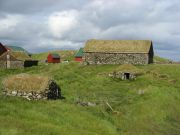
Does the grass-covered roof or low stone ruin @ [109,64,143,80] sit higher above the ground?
the grass-covered roof

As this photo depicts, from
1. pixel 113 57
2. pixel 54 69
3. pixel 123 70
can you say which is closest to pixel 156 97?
pixel 123 70

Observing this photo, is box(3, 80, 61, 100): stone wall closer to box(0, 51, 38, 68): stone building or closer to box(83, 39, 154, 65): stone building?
box(83, 39, 154, 65): stone building

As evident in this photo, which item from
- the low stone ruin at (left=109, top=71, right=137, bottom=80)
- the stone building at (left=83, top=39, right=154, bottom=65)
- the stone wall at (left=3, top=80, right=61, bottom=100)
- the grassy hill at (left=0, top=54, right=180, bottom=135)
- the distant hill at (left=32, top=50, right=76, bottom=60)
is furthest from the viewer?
the distant hill at (left=32, top=50, right=76, bottom=60)

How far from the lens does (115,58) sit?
93.1 metres

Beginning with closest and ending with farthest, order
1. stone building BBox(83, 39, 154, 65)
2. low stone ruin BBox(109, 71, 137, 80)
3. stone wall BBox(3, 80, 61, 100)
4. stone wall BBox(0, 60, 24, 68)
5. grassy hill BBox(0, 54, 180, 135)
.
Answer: grassy hill BBox(0, 54, 180, 135) < stone wall BBox(3, 80, 61, 100) < low stone ruin BBox(109, 71, 137, 80) < stone building BBox(83, 39, 154, 65) < stone wall BBox(0, 60, 24, 68)

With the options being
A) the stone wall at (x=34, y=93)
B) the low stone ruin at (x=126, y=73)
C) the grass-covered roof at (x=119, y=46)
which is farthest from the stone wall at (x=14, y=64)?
the stone wall at (x=34, y=93)

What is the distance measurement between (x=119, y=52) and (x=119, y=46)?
2.62m

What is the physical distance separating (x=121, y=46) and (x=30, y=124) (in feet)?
231

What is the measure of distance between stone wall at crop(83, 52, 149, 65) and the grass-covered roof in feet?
3.28

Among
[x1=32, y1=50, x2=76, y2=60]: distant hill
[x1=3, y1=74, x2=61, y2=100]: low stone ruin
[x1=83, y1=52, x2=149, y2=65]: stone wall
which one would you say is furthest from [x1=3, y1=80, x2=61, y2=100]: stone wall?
[x1=32, y1=50, x2=76, y2=60]: distant hill

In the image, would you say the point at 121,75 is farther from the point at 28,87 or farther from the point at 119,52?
the point at 28,87

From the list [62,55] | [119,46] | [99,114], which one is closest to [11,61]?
[119,46]

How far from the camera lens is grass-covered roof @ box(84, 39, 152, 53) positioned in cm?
9244

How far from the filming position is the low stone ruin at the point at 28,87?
35344 mm
